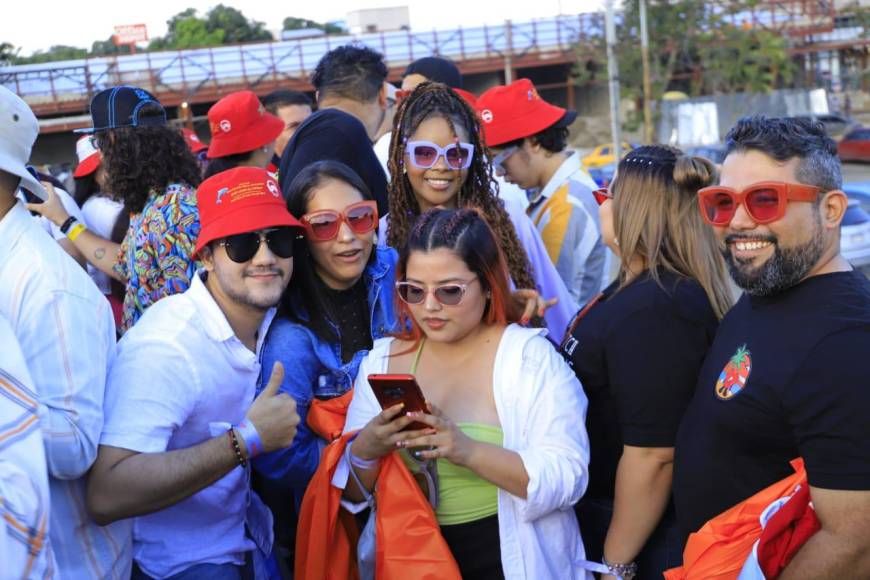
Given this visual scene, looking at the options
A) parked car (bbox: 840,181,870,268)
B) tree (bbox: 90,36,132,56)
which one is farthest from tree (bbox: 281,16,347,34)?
parked car (bbox: 840,181,870,268)

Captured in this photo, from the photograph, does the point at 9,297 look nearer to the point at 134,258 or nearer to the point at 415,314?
the point at 415,314

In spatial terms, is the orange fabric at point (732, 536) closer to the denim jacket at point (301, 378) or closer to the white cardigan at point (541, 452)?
the white cardigan at point (541, 452)

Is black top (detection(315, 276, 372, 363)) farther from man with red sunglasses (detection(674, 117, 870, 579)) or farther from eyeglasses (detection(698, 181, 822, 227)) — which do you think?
eyeglasses (detection(698, 181, 822, 227))

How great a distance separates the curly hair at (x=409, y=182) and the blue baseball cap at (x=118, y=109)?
1238mm

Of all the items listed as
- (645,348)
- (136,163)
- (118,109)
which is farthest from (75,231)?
(645,348)

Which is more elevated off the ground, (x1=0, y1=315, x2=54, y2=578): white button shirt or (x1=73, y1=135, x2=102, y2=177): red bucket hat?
(x1=73, y1=135, x2=102, y2=177): red bucket hat

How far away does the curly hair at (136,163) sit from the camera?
413cm

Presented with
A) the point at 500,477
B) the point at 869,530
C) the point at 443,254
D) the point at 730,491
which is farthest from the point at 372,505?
the point at 869,530

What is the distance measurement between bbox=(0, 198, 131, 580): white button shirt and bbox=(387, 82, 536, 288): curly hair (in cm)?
156

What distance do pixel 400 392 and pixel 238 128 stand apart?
3.14 metres


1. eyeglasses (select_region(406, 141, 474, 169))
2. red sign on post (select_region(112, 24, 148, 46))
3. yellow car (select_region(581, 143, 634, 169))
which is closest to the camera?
eyeglasses (select_region(406, 141, 474, 169))

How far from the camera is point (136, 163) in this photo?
13.6 ft

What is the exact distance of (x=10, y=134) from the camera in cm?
246

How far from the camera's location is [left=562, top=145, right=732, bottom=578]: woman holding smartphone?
2793 millimetres
